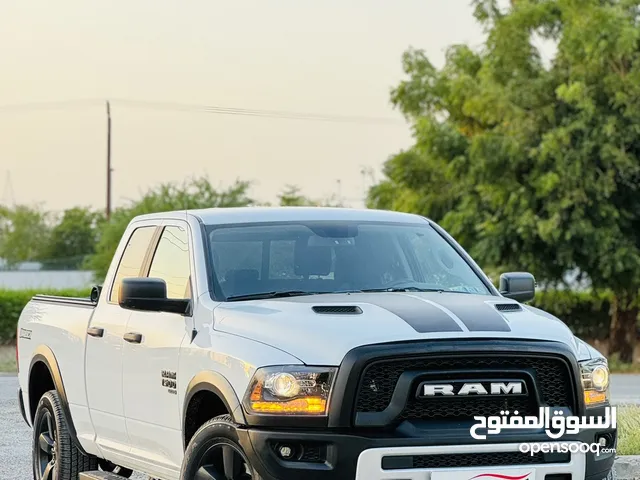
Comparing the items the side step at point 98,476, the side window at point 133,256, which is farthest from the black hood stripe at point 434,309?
the side step at point 98,476

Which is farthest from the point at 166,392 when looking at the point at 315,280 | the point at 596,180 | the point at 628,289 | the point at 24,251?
the point at 24,251

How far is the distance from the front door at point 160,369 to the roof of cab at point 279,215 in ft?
0.50

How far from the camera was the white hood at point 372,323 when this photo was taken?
610cm

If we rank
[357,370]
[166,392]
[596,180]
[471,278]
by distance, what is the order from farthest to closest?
[596,180], [471,278], [166,392], [357,370]

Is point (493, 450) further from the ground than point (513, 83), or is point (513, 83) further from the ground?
point (513, 83)

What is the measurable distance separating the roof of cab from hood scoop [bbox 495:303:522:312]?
1.43 meters

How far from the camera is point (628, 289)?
32.2 meters

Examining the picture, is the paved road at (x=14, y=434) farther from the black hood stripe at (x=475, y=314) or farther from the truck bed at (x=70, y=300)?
A: the black hood stripe at (x=475, y=314)

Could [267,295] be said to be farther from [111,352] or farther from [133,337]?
[111,352]

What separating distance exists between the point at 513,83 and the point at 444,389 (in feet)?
86.7

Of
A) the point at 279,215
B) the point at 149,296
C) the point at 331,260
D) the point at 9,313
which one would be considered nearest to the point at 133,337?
the point at 149,296

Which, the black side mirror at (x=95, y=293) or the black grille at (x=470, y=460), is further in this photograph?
the black side mirror at (x=95, y=293)

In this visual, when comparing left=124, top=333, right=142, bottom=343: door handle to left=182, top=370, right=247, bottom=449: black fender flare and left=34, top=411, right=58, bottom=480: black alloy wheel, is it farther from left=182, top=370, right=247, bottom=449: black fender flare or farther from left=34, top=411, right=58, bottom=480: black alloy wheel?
left=34, top=411, right=58, bottom=480: black alloy wheel

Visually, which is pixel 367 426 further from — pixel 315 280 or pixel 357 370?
pixel 315 280
